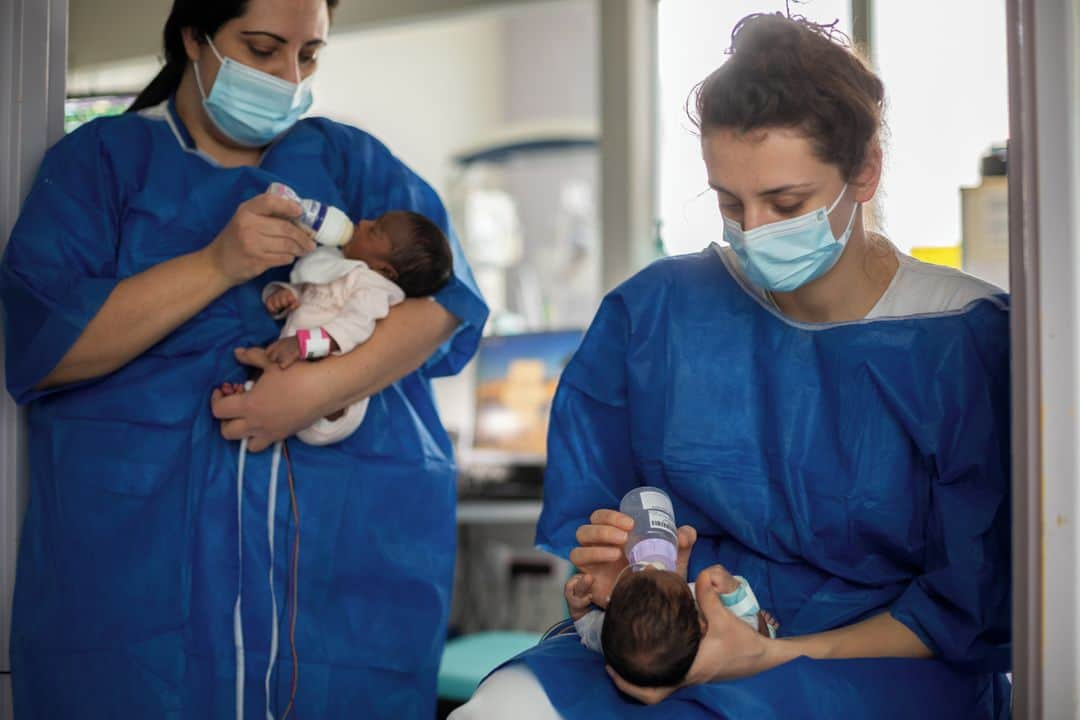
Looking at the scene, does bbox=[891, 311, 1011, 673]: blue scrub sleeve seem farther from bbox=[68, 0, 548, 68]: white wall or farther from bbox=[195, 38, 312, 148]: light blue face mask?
bbox=[68, 0, 548, 68]: white wall

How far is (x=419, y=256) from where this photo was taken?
1715mm

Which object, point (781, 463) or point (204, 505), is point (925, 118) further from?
point (204, 505)

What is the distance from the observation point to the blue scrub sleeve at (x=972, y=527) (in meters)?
1.33

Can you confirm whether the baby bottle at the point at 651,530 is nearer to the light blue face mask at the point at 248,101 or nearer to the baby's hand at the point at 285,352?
the baby's hand at the point at 285,352

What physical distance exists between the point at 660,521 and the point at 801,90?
0.58 metres

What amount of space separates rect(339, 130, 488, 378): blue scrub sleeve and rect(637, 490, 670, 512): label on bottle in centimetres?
49

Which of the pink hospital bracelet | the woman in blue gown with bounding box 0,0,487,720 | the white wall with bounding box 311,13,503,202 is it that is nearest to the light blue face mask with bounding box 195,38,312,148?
the woman in blue gown with bounding box 0,0,487,720

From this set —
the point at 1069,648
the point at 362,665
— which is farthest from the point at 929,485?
the point at 362,665

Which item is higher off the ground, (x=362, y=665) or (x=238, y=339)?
(x=238, y=339)

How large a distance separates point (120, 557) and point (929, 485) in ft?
3.70

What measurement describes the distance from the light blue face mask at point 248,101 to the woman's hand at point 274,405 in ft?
1.26

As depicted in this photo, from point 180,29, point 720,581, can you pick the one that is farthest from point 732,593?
point 180,29

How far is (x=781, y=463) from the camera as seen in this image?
146 centimetres

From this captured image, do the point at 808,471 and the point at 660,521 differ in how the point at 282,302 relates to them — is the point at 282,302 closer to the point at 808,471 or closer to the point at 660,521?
the point at 660,521
